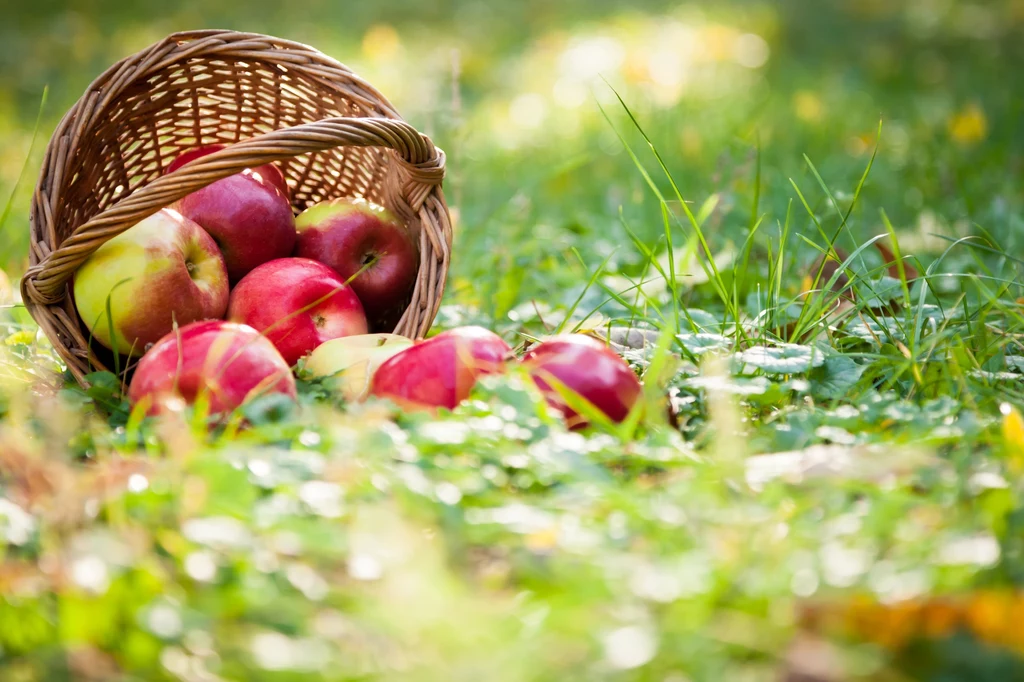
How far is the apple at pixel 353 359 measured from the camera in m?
1.70

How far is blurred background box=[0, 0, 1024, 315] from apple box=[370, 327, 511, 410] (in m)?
0.91

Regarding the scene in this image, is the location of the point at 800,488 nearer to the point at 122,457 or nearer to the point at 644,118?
the point at 122,457

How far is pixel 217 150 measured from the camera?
6.62ft

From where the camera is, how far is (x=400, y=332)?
1.99m

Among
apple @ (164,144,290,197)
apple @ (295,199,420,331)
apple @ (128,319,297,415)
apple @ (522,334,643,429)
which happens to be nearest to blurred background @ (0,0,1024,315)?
apple @ (295,199,420,331)

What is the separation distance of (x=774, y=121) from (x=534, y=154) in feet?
4.07

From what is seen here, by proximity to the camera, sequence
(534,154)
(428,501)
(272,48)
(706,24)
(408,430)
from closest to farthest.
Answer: (428,501) < (408,430) < (272,48) < (534,154) < (706,24)

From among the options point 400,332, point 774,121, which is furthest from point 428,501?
point 774,121

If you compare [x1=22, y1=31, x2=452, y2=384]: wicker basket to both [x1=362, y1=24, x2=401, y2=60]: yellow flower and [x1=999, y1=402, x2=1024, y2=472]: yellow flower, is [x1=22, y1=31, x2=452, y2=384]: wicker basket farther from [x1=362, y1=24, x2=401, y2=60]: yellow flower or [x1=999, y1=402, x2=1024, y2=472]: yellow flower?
[x1=362, y1=24, x2=401, y2=60]: yellow flower

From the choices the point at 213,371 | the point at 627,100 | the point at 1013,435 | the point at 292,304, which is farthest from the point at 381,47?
the point at 1013,435

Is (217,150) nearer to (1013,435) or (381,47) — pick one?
(1013,435)

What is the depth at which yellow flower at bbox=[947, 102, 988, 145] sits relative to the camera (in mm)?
4066

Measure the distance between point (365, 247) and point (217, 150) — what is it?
394mm

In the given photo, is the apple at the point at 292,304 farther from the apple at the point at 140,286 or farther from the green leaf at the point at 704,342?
the green leaf at the point at 704,342
